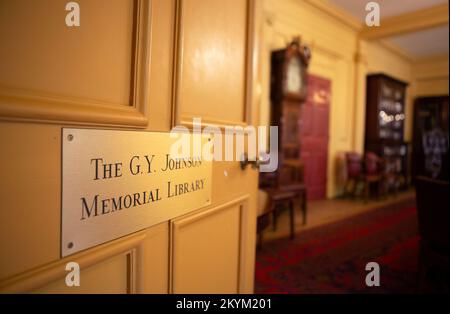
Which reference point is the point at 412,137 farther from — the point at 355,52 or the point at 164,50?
the point at 164,50

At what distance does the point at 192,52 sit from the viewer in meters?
0.88

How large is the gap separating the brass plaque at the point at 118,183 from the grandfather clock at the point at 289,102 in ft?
9.67

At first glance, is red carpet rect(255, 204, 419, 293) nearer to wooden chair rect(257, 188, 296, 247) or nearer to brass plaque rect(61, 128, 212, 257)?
wooden chair rect(257, 188, 296, 247)

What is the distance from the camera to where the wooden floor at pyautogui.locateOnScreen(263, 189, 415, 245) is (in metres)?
3.33

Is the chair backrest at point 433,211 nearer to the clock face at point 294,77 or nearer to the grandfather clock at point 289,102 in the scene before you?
the grandfather clock at point 289,102

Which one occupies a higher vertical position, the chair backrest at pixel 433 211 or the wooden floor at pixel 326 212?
the chair backrest at pixel 433 211

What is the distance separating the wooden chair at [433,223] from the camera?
1788 mm

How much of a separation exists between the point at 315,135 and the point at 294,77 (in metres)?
1.21

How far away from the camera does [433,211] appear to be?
1.86 m

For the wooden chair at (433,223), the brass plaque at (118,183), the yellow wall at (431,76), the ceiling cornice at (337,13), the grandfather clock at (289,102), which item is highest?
the ceiling cornice at (337,13)

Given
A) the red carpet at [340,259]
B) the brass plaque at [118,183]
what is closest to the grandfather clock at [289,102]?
the red carpet at [340,259]

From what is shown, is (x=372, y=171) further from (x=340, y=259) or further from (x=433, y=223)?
(x=433, y=223)

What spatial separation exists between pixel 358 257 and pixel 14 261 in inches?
107

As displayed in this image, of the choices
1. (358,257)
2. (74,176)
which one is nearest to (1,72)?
(74,176)
